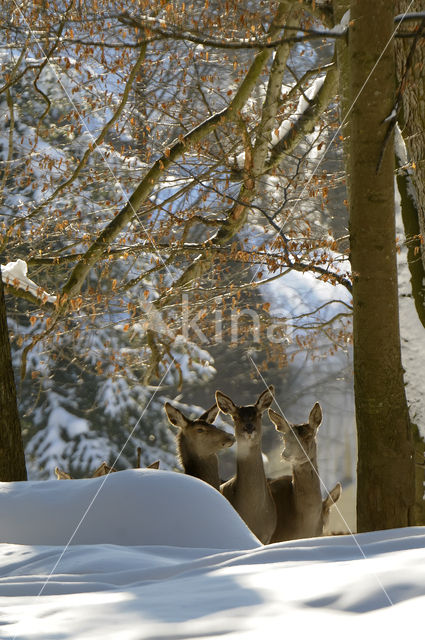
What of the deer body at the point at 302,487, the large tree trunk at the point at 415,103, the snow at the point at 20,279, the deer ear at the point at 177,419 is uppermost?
the large tree trunk at the point at 415,103

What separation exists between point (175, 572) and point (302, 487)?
17.4ft

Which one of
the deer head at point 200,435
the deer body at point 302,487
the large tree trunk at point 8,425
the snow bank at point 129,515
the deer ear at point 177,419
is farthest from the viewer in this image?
the deer ear at point 177,419

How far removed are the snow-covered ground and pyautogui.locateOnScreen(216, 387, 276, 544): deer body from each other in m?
3.38

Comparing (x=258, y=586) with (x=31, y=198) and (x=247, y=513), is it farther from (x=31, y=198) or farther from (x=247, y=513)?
(x=31, y=198)

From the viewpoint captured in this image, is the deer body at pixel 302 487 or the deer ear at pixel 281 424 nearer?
the deer ear at pixel 281 424

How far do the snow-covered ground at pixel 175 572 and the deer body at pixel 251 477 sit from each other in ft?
11.1

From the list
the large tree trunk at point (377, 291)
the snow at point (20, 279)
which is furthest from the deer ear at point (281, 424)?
the snow at point (20, 279)

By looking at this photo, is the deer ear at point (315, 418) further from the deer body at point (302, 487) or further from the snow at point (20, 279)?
the snow at point (20, 279)

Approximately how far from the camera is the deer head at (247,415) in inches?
296

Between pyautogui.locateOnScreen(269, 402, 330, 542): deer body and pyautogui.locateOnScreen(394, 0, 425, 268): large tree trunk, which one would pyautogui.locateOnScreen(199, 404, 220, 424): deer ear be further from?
pyautogui.locateOnScreen(394, 0, 425, 268): large tree trunk

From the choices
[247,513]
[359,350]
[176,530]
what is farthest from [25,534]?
[247,513]

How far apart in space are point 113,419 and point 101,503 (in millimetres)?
14769

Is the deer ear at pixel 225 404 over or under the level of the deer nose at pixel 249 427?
over

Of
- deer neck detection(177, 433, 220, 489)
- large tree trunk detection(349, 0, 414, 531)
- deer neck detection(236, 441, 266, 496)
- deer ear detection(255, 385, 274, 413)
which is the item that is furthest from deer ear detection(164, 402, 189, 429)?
large tree trunk detection(349, 0, 414, 531)
